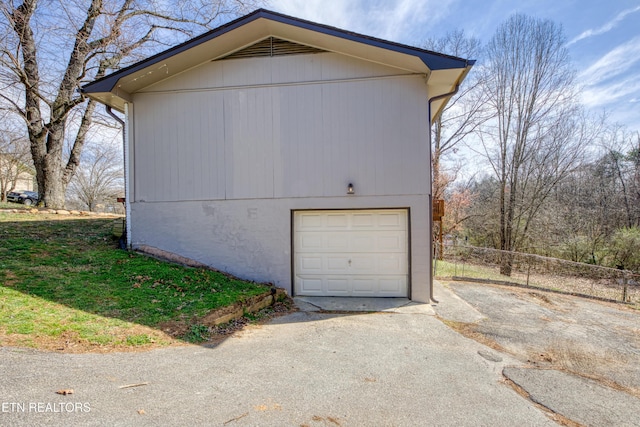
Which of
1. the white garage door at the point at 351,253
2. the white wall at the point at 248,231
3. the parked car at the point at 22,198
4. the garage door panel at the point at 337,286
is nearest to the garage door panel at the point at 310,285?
the white garage door at the point at 351,253

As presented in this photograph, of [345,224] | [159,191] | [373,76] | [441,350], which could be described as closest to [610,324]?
[441,350]

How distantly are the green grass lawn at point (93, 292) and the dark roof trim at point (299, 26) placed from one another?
3554 millimetres

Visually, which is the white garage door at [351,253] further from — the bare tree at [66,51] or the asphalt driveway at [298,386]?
the bare tree at [66,51]

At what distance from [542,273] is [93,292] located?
12168 mm

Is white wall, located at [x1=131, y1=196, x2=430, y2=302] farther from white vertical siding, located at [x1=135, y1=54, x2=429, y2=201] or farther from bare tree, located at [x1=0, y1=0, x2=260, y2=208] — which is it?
bare tree, located at [x1=0, y1=0, x2=260, y2=208]

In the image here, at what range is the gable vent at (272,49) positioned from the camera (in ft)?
23.3

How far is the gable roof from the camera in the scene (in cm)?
612

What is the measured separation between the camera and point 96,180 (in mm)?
29016

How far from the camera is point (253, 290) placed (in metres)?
6.13

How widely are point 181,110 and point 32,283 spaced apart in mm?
4479

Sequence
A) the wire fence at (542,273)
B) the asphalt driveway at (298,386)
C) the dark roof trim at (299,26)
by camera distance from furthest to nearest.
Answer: the wire fence at (542,273)
the dark roof trim at (299,26)
the asphalt driveway at (298,386)

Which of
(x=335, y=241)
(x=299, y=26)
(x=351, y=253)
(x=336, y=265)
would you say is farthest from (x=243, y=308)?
(x=299, y=26)

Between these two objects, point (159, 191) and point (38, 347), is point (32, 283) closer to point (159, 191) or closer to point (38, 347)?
point (38, 347)

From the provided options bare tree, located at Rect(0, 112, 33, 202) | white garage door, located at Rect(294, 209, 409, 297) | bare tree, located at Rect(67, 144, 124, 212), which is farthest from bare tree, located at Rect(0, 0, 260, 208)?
bare tree, located at Rect(67, 144, 124, 212)
